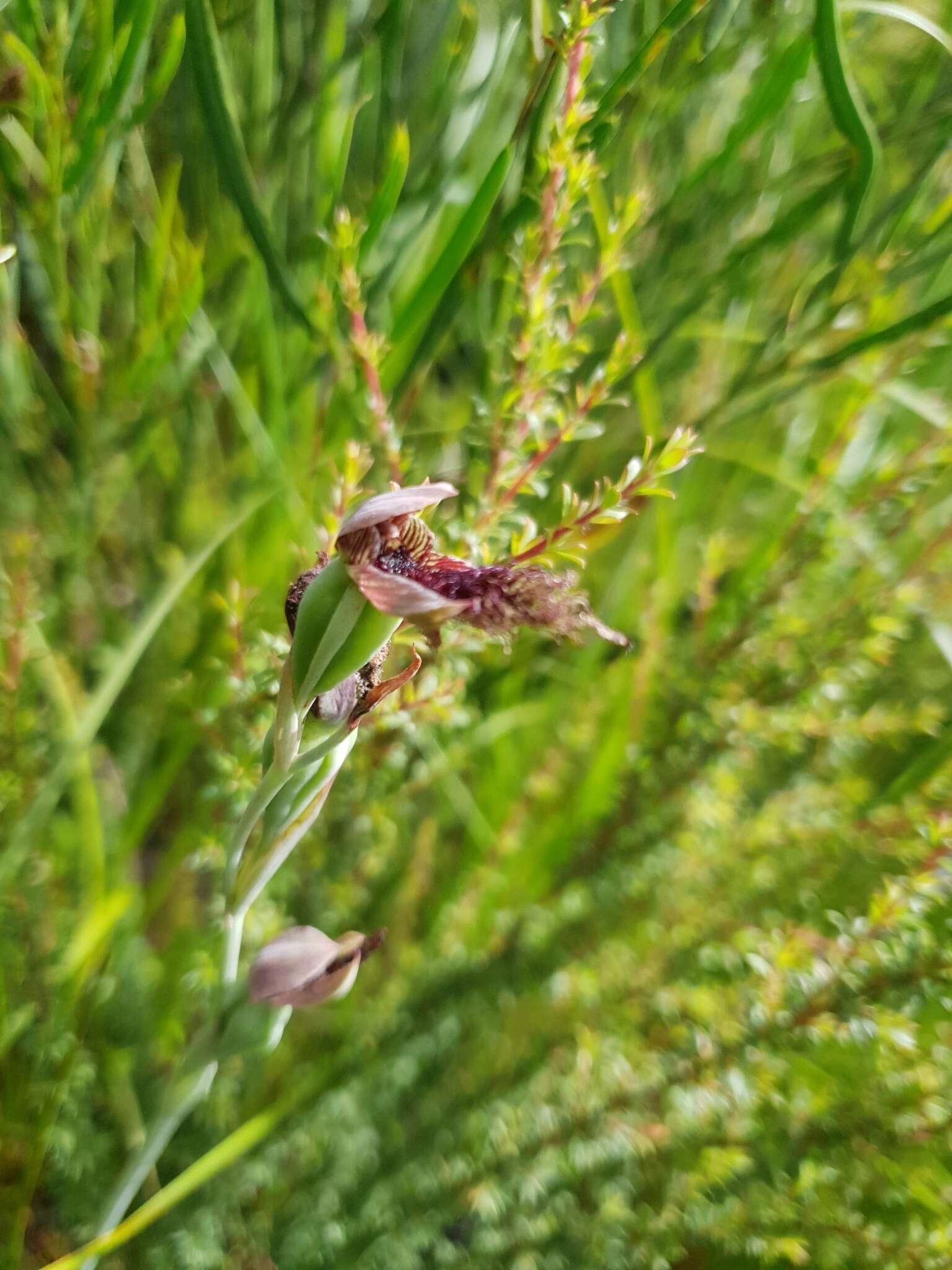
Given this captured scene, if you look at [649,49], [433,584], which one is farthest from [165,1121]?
[649,49]

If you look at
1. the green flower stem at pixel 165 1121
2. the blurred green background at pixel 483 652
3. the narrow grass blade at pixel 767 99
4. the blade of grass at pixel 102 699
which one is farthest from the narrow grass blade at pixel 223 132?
the green flower stem at pixel 165 1121

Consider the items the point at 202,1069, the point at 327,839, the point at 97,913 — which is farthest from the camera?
the point at 327,839

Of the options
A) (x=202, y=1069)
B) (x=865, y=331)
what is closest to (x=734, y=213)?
(x=865, y=331)

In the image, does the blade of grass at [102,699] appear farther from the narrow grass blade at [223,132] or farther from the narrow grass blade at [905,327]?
the narrow grass blade at [905,327]

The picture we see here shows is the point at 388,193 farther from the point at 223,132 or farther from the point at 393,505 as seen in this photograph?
the point at 393,505

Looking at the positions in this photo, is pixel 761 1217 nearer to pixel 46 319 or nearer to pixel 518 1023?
pixel 518 1023

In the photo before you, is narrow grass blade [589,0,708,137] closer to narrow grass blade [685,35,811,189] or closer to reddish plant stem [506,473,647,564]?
narrow grass blade [685,35,811,189]
